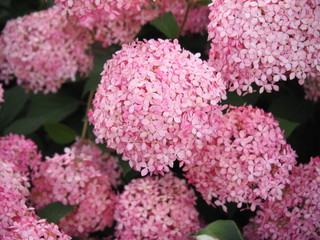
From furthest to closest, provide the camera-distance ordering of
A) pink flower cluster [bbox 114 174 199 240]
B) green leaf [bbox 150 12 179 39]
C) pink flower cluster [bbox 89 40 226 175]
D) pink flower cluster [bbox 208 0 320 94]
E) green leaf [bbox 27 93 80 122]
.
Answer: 1. green leaf [bbox 27 93 80 122]
2. green leaf [bbox 150 12 179 39]
3. pink flower cluster [bbox 114 174 199 240]
4. pink flower cluster [bbox 208 0 320 94]
5. pink flower cluster [bbox 89 40 226 175]

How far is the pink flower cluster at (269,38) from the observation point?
45.2 inches

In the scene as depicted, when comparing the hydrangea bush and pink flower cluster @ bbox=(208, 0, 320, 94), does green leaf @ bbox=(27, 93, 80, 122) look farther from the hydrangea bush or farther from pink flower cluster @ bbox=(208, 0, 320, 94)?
pink flower cluster @ bbox=(208, 0, 320, 94)

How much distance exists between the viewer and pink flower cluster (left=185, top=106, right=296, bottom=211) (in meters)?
1.19

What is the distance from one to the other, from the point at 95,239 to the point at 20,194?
36cm

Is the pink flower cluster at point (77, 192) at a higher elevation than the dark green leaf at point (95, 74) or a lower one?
lower

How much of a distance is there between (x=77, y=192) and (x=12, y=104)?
2.12 ft

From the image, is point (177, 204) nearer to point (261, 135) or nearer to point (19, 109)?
point (261, 135)

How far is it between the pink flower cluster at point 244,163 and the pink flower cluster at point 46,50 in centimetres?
73

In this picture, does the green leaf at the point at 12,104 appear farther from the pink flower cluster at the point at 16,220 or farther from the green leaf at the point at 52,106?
the pink flower cluster at the point at 16,220

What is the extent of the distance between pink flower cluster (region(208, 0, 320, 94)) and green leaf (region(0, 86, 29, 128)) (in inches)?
39.0

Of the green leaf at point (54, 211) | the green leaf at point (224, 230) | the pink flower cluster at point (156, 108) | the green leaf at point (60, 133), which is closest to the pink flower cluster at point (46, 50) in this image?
the green leaf at point (60, 133)

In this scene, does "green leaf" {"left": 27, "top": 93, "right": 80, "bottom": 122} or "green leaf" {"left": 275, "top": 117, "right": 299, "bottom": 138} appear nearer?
"green leaf" {"left": 275, "top": 117, "right": 299, "bottom": 138}

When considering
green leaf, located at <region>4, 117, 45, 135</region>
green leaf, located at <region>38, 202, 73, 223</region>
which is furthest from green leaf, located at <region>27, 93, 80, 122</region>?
green leaf, located at <region>38, 202, 73, 223</region>

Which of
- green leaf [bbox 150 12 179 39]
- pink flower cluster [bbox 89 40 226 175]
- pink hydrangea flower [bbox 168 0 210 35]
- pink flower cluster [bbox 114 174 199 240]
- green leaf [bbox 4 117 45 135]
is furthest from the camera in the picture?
green leaf [bbox 4 117 45 135]
